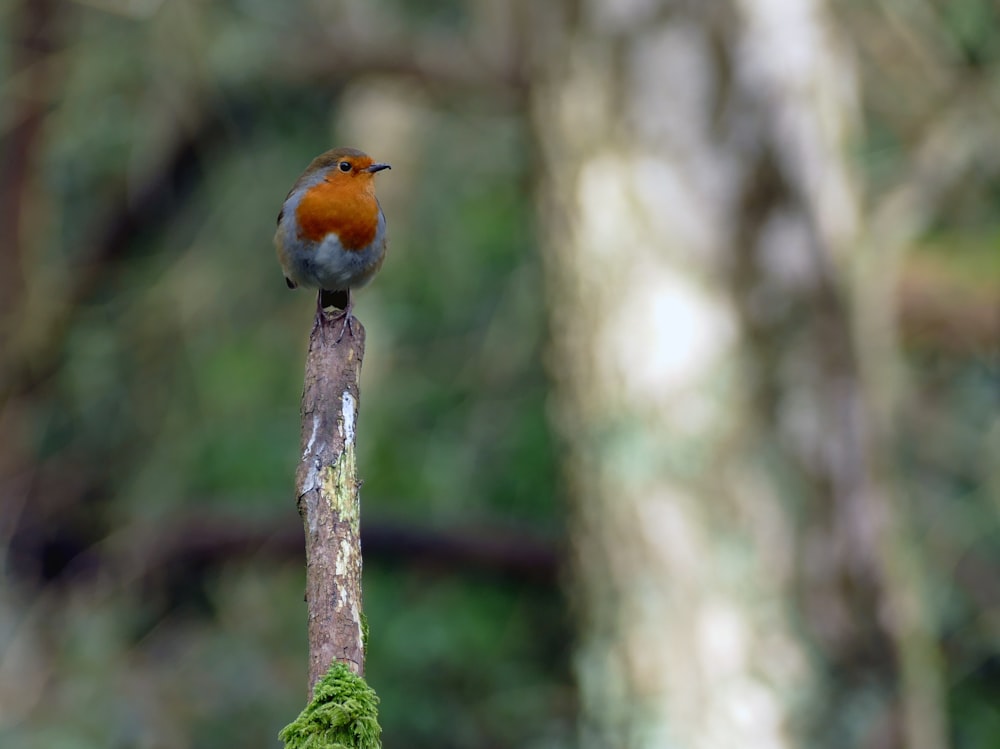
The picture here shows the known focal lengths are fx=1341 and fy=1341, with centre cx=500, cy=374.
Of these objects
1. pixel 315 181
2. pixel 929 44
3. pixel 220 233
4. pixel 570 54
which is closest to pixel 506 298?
pixel 220 233

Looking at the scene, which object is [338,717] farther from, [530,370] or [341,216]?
[530,370]

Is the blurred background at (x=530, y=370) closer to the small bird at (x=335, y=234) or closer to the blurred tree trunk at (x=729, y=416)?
the blurred tree trunk at (x=729, y=416)

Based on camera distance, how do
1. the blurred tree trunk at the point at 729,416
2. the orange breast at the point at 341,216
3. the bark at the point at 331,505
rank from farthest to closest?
the blurred tree trunk at the point at 729,416
the orange breast at the point at 341,216
the bark at the point at 331,505

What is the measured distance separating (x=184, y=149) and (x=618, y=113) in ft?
17.9

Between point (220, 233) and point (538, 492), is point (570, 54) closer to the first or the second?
point (538, 492)

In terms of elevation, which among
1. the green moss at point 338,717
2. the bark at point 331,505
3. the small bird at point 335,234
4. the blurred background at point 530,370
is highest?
the blurred background at point 530,370

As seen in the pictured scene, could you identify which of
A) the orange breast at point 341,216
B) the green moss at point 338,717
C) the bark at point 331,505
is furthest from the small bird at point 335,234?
the green moss at point 338,717

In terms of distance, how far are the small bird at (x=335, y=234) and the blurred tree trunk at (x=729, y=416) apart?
147 cm

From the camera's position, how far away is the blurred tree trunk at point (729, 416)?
14.8 ft

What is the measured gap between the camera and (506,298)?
8555 millimetres

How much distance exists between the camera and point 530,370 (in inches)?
336

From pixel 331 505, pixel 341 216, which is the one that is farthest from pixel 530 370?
pixel 331 505

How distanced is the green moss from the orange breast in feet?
6.15

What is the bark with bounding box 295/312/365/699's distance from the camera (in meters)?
1.66
